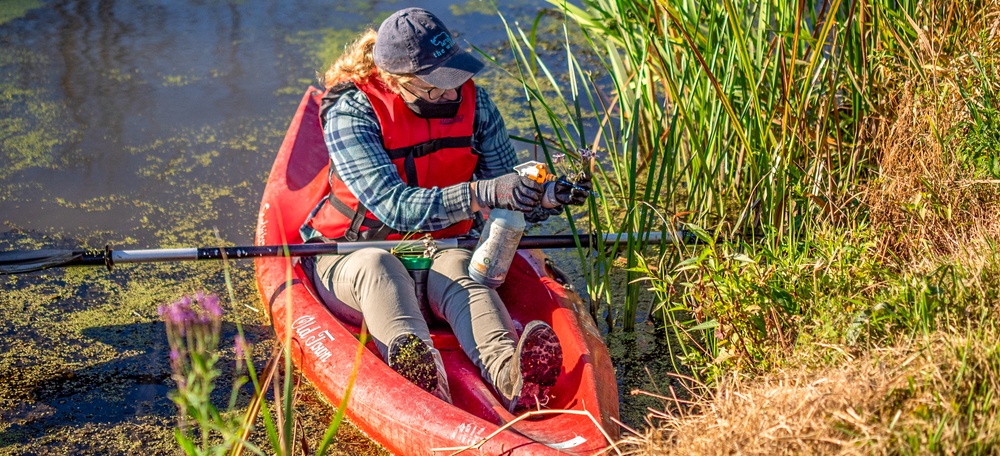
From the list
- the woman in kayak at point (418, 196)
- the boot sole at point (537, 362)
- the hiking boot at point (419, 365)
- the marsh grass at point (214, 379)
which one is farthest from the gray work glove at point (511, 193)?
the marsh grass at point (214, 379)

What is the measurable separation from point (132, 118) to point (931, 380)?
13.8ft

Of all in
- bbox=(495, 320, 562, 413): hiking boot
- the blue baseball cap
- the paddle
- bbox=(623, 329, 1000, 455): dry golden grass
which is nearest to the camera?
bbox=(623, 329, 1000, 455): dry golden grass

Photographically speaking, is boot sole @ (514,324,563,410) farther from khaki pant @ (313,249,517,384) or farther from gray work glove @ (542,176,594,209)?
gray work glove @ (542,176,594,209)

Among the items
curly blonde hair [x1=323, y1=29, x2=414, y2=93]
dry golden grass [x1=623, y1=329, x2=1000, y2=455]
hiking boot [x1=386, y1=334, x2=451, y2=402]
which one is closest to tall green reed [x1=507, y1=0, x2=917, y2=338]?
curly blonde hair [x1=323, y1=29, x2=414, y2=93]

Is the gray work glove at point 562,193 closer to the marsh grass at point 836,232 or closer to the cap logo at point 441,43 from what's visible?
the marsh grass at point 836,232

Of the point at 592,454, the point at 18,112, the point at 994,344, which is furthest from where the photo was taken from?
the point at 18,112

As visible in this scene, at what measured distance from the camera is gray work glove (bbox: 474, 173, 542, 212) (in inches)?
107

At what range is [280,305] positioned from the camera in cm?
313

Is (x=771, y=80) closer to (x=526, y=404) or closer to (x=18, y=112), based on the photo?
(x=526, y=404)

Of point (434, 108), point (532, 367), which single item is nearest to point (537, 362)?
point (532, 367)

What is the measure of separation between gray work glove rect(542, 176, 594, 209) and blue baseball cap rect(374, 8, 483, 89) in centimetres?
39

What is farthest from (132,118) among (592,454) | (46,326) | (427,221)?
(592,454)

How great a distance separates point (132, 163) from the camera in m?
4.66

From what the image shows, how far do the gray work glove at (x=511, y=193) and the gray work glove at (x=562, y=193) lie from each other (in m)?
0.03
